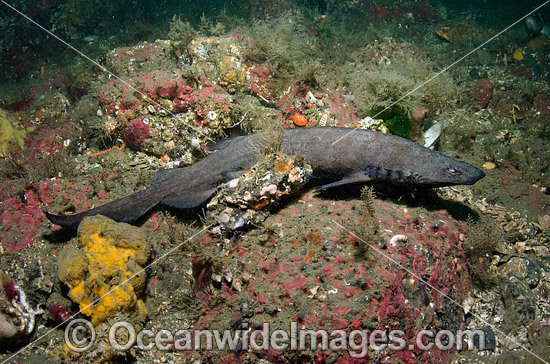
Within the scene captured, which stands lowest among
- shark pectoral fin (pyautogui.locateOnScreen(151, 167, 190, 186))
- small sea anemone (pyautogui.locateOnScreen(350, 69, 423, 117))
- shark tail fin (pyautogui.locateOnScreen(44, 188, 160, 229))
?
shark tail fin (pyautogui.locateOnScreen(44, 188, 160, 229))

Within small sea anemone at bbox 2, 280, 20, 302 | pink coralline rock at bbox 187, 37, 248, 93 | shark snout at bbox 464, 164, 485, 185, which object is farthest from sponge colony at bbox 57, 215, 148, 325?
shark snout at bbox 464, 164, 485, 185

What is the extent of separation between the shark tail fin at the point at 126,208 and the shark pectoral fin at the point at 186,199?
20 centimetres

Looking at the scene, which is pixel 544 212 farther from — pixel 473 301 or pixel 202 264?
pixel 202 264

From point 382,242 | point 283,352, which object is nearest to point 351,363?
Result: point 283,352

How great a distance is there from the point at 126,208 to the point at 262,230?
2473 mm

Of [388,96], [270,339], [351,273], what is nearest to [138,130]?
[270,339]

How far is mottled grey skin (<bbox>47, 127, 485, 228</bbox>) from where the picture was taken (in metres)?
4.36

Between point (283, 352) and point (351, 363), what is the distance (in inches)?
28.7

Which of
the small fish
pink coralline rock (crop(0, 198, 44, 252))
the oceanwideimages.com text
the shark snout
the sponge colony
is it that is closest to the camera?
the oceanwideimages.com text

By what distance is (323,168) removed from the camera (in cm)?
477

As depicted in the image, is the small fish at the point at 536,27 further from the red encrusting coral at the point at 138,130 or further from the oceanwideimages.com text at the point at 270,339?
the red encrusting coral at the point at 138,130

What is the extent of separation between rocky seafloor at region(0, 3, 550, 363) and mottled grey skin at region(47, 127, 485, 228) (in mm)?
308
